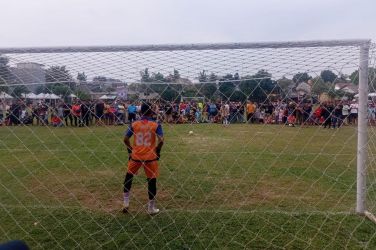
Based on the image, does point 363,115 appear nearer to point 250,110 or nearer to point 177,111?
point 250,110

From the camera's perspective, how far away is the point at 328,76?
476 cm

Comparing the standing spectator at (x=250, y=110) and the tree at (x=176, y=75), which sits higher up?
the tree at (x=176, y=75)

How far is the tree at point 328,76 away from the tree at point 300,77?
0.53ft

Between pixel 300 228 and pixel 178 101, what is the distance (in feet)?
7.00

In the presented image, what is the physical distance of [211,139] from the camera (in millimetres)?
11406

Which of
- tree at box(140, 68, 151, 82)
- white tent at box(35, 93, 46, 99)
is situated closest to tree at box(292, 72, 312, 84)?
tree at box(140, 68, 151, 82)

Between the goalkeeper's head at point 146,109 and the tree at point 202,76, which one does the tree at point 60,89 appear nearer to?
the goalkeeper's head at point 146,109

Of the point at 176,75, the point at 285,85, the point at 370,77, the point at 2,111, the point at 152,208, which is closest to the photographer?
the point at 176,75

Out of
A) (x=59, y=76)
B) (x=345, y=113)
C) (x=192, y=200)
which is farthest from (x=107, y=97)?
(x=345, y=113)

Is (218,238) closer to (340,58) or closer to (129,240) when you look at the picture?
(129,240)

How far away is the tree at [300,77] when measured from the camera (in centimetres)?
466

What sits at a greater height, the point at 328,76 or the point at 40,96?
the point at 328,76

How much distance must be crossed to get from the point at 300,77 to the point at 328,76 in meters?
0.35

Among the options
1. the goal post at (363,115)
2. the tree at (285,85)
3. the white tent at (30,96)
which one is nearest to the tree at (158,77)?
Result: the tree at (285,85)
